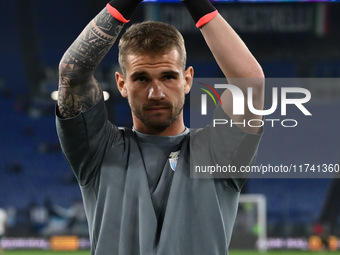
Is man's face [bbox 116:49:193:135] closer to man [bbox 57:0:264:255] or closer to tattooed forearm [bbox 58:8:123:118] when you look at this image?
man [bbox 57:0:264:255]

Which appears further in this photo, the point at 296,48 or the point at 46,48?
the point at 46,48

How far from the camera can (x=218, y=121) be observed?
210 cm

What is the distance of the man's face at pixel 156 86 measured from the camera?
200 centimetres

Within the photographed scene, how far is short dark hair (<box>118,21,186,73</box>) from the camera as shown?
6.64ft

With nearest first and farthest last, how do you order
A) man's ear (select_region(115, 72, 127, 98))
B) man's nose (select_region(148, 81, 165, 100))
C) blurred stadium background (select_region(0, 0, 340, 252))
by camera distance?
man's nose (select_region(148, 81, 165, 100)) < man's ear (select_region(115, 72, 127, 98)) < blurred stadium background (select_region(0, 0, 340, 252))

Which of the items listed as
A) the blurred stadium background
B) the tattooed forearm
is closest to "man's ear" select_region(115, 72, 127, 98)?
the tattooed forearm

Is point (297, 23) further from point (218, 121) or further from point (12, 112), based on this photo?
point (218, 121)

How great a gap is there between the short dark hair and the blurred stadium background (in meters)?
10.4

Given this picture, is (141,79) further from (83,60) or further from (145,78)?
(83,60)

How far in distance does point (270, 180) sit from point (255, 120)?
→ 13.5 meters

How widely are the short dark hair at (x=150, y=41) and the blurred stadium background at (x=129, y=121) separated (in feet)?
34.2

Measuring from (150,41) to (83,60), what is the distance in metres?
0.22

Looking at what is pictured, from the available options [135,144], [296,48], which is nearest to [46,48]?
[296,48]

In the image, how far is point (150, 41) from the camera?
6.66 feet
